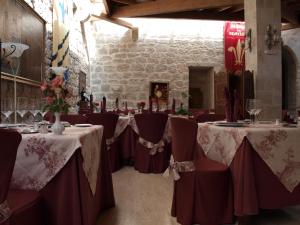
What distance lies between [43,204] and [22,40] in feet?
9.06

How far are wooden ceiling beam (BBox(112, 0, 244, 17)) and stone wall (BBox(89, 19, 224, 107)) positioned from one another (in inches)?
48.2

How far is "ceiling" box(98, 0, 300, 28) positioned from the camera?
757 centimetres

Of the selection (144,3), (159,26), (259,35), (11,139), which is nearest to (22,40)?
(11,139)

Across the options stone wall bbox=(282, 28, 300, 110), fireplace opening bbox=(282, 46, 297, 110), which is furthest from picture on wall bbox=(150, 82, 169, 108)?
stone wall bbox=(282, 28, 300, 110)

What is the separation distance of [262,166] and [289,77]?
8.57 m

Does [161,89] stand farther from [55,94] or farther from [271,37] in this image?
[55,94]

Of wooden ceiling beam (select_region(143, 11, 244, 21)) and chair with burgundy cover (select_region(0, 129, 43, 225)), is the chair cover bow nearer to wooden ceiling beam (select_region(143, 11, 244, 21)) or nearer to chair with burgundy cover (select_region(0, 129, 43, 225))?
chair with burgundy cover (select_region(0, 129, 43, 225))

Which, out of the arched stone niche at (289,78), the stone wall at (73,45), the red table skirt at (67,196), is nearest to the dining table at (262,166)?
the red table skirt at (67,196)

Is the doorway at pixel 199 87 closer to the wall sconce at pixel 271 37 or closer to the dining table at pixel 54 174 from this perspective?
the wall sconce at pixel 271 37

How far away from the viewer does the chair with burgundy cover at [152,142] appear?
13.8 ft

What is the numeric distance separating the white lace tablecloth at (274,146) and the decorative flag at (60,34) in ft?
12.6

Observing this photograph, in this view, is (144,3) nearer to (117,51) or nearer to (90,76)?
(117,51)

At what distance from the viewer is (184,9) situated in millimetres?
7598

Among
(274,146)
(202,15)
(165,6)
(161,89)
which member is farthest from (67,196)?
(161,89)
